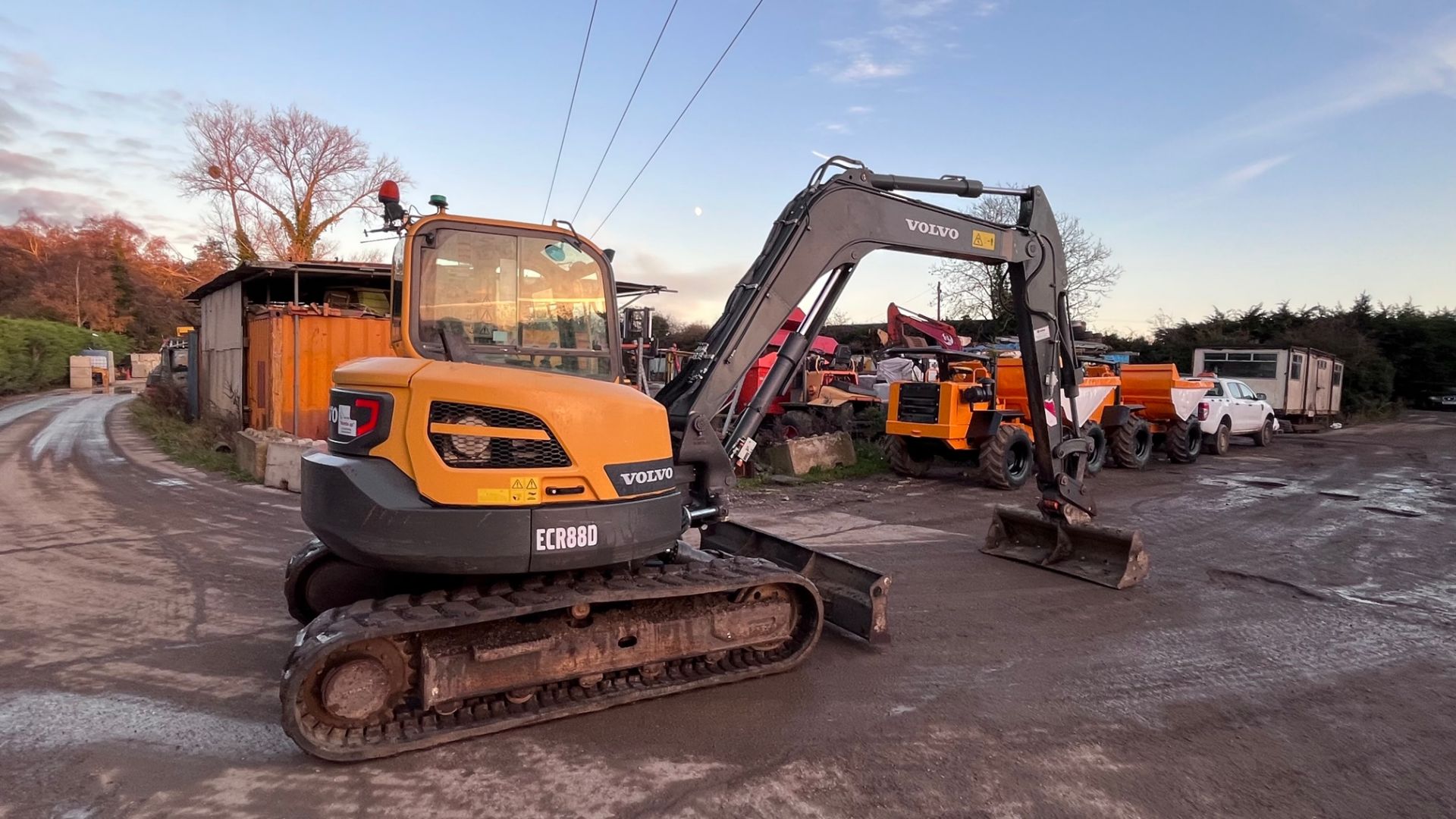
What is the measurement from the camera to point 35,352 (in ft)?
108

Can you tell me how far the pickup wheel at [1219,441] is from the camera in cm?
1786

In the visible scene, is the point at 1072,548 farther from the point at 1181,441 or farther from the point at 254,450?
the point at 254,450

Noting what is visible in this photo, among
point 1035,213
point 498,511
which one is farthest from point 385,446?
point 1035,213

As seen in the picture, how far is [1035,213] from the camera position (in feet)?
23.8

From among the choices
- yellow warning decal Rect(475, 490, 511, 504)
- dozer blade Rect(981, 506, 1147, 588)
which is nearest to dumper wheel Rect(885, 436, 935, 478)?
dozer blade Rect(981, 506, 1147, 588)

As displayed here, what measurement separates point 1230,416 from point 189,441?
21.7m

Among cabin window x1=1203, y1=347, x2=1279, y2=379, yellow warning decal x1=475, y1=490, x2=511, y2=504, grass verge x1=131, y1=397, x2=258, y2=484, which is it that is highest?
cabin window x1=1203, y1=347, x2=1279, y2=379

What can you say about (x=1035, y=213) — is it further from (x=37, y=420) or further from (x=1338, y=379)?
(x=1338, y=379)

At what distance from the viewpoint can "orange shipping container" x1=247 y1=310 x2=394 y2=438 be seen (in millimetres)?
13977

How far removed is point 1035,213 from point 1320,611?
153 inches

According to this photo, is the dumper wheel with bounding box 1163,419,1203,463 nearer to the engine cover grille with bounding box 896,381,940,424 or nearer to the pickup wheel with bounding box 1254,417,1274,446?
the pickup wheel with bounding box 1254,417,1274,446

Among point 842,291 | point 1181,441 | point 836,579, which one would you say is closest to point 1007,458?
point 1181,441

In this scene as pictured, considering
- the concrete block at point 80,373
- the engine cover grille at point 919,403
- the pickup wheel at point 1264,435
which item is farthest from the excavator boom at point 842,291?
the concrete block at point 80,373

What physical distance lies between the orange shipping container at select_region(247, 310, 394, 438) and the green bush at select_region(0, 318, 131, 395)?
2279 centimetres
